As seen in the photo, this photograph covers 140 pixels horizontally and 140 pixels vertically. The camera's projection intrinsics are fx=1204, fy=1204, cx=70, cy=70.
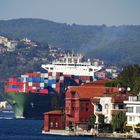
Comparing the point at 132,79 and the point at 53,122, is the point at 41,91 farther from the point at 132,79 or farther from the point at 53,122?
the point at 53,122

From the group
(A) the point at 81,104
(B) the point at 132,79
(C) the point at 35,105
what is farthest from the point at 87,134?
(C) the point at 35,105

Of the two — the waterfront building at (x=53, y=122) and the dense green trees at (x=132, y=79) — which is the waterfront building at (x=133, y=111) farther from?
the waterfront building at (x=53, y=122)

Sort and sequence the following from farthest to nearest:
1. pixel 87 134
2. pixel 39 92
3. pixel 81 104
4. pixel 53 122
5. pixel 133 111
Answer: pixel 39 92
pixel 81 104
pixel 53 122
pixel 87 134
pixel 133 111

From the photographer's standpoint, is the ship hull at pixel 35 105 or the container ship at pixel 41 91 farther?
the container ship at pixel 41 91

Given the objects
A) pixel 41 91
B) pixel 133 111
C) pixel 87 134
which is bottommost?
pixel 87 134

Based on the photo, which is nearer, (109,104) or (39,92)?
(109,104)

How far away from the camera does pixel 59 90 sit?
18612 centimetres

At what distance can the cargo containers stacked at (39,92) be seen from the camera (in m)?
182

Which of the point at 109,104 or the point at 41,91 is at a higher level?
the point at 41,91

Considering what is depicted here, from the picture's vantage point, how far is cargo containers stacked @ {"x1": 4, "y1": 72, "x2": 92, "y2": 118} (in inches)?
7151

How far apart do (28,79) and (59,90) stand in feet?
36.2

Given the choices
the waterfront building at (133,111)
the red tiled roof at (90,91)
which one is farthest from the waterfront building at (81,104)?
the waterfront building at (133,111)

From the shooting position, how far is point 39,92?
185 meters

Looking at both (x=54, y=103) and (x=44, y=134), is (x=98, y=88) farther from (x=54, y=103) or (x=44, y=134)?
(x=54, y=103)
